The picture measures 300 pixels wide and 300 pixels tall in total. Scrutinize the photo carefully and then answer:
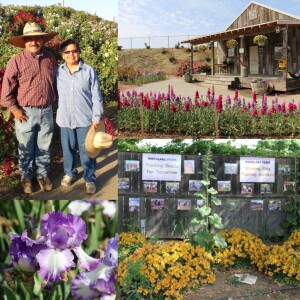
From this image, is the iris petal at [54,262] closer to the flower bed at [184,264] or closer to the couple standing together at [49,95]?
the couple standing together at [49,95]

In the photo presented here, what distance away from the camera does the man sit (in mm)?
1736

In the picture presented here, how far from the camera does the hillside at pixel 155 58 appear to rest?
429cm

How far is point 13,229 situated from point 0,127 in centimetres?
90

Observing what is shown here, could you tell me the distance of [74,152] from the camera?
1889 mm

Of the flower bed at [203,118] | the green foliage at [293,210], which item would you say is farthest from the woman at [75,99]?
the green foliage at [293,210]

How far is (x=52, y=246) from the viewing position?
38.7 inches

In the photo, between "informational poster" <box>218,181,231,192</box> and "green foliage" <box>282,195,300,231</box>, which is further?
"informational poster" <box>218,181,231,192</box>

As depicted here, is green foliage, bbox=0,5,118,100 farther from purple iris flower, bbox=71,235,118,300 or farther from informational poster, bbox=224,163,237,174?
informational poster, bbox=224,163,237,174

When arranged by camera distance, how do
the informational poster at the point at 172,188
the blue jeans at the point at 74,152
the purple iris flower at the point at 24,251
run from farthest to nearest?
the informational poster at the point at 172,188 → the blue jeans at the point at 74,152 → the purple iris flower at the point at 24,251

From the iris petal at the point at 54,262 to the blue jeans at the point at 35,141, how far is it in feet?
2.93

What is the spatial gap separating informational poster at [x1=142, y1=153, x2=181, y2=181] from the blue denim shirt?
225 centimetres

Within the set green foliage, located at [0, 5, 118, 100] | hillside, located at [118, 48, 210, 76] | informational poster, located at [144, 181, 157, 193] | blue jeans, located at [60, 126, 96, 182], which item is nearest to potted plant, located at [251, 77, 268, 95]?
hillside, located at [118, 48, 210, 76]

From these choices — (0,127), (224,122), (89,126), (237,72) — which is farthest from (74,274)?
(237,72)

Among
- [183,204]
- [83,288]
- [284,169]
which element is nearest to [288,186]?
[284,169]
